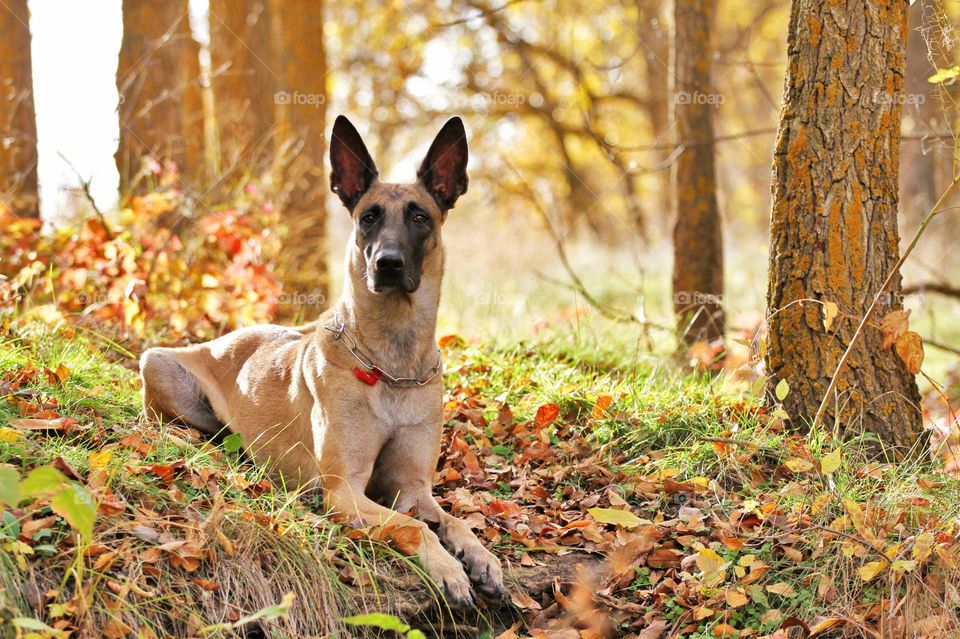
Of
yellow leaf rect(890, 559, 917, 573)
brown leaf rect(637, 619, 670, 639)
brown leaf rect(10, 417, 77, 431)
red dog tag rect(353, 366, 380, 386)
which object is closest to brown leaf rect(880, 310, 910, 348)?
yellow leaf rect(890, 559, 917, 573)

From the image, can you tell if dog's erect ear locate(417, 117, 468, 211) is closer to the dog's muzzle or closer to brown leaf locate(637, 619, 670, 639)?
the dog's muzzle

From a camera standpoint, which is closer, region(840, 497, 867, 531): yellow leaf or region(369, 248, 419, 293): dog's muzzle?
region(840, 497, 867, 531): yellow leaf

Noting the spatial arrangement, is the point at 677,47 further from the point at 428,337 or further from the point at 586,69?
the point at 586,69

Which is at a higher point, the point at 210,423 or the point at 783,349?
the point at 783,349

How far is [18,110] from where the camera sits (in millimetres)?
7727

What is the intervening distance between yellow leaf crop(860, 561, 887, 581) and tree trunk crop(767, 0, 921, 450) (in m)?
1.18

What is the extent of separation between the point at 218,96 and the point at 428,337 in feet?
23.5

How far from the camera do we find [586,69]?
21234 mm

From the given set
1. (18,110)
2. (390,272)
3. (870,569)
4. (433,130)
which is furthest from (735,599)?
(433,130)

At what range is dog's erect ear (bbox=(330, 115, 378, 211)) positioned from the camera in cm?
459

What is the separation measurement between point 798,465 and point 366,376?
6.88ft

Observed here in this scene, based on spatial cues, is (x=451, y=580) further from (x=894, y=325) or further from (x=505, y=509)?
(x=894, y=325)

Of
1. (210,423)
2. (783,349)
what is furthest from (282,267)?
(783,349)

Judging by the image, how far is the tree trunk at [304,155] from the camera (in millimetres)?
8961
